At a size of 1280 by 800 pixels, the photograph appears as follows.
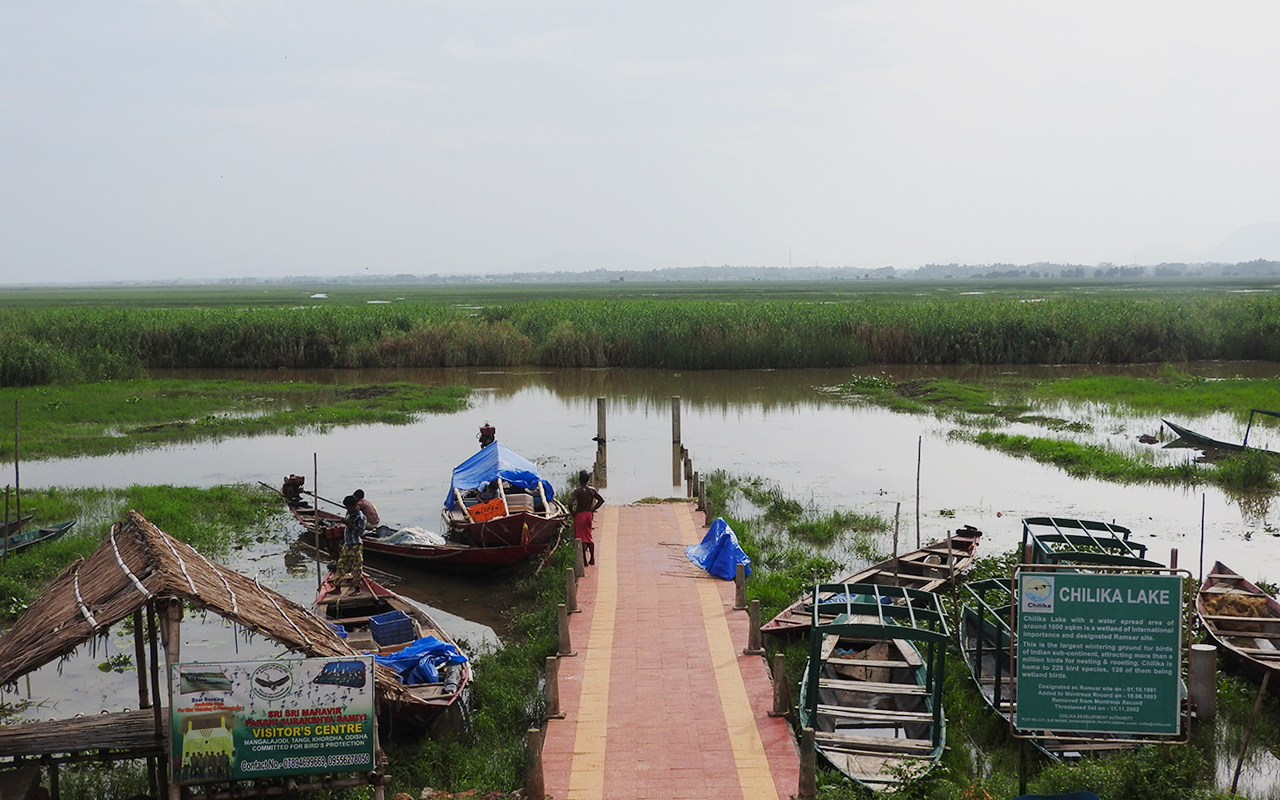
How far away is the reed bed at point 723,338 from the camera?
145 feet

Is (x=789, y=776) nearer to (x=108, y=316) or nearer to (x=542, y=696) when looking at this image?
(x=542, y=696)

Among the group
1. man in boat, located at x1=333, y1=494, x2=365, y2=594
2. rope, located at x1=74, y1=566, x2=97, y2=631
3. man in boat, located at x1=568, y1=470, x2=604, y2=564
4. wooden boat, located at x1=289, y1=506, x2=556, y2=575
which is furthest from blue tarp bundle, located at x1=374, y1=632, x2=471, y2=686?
wooden boat, located at x1=289, y1=506, x2=556, y2=575

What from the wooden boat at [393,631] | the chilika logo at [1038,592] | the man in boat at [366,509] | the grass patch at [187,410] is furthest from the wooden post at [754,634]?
the grass patch at [187,410]

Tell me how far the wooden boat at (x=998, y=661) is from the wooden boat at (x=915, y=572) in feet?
1.90

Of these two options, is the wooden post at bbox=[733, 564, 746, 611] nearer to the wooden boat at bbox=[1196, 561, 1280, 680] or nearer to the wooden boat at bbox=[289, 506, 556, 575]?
the wooden boat at bbox=[289, 506, 556, 575]

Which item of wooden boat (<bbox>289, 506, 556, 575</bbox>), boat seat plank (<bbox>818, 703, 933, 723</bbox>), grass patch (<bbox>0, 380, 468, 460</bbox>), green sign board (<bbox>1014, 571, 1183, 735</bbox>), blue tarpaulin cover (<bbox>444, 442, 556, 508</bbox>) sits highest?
green sign board (<bbox>1014, 571, 1183, 735</bbox>)

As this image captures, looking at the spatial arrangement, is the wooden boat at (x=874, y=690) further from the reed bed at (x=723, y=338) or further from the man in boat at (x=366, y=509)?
the reed bed at (x=723, y=338)

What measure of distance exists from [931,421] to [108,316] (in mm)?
40758

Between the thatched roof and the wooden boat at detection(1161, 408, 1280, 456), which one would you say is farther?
the wooden boat at detection(1161, 408, 1280, 456)

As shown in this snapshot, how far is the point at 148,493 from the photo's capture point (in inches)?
816

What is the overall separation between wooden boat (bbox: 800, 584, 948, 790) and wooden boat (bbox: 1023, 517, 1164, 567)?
2030 mm

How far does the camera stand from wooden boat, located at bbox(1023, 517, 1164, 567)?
12.8 m

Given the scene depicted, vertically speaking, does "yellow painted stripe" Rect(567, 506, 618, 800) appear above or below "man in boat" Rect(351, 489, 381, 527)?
below

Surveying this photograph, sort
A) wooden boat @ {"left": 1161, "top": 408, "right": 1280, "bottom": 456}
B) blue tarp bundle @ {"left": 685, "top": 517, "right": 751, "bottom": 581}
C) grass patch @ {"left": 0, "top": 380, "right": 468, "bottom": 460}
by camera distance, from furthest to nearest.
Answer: grass patch @ {"left": 0, "top": 380, "right": 468, "bottom": 460}
wooden boat @ {"left": 1161, "top": 408, "right": 1280, "bottom": 456}
blue tarp bundle @ {"left": 685, "top": 517, "right": 751, "bottom": 581}
